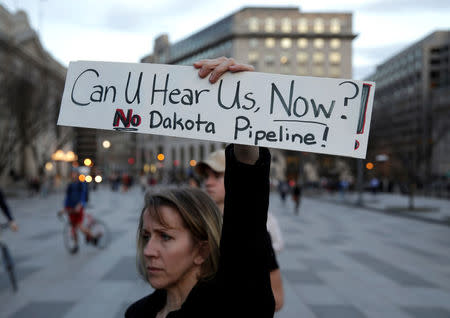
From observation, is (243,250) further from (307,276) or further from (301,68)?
(301,68)

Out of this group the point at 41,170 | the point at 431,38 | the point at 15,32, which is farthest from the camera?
the point at 431,38

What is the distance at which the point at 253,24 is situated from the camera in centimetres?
7419

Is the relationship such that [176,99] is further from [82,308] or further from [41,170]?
[41,170]

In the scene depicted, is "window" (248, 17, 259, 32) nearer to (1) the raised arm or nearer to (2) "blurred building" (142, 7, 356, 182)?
(2) "blurred building" (142, 7, 356, 182)

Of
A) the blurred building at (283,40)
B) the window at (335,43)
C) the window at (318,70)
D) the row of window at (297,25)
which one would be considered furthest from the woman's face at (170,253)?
the window at (335,43)

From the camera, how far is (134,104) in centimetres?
157

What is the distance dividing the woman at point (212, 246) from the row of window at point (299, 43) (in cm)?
7610

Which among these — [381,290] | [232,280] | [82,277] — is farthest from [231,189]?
[82,277]

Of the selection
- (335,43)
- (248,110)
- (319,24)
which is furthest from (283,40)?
(248,110)

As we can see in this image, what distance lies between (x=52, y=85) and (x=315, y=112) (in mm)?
35189

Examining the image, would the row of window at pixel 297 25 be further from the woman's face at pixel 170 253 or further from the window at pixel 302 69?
the woman's face at pixel 170 253

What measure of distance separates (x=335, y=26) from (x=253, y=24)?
603 inches

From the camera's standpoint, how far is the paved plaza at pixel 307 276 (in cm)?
537

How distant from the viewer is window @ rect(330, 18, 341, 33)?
74812 millimetres
